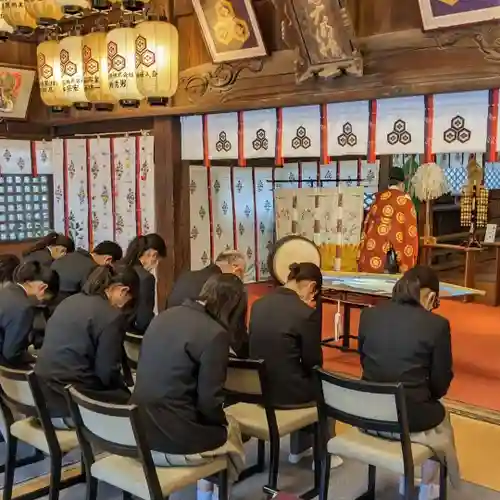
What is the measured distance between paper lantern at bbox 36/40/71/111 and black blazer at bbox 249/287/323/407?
3497mm

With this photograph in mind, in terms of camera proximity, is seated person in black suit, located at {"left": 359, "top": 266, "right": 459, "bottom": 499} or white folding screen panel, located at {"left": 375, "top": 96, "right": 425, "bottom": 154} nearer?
seated person in black suit, located at {"left": 359, "top": 266, "right": 459, "bottom": 499}

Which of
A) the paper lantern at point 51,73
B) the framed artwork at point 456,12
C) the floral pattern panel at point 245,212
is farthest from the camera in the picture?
the floral pattern panel at point 245,212

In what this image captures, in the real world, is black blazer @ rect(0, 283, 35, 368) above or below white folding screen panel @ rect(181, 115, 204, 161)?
below

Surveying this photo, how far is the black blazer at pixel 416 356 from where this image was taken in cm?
298

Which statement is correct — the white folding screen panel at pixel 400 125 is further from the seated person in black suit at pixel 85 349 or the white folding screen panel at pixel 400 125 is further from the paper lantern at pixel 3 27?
the paper lantern at pixel 3 27

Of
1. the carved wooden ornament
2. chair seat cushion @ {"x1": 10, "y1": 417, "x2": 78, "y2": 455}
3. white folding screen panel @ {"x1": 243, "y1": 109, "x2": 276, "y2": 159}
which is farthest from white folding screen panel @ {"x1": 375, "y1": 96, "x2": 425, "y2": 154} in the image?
chair seat cushion @ {"x1": 10, "y1": 417, "x2": 78, "y2": 455}

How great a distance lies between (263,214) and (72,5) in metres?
5.47

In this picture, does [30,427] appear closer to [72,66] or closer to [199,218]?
[72,66]

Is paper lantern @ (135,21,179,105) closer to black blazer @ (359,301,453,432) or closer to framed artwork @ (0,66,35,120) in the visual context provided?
framed artwork @ (0,66,35,120)

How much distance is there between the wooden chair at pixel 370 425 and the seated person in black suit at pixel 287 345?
376mm

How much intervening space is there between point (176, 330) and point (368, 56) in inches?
122

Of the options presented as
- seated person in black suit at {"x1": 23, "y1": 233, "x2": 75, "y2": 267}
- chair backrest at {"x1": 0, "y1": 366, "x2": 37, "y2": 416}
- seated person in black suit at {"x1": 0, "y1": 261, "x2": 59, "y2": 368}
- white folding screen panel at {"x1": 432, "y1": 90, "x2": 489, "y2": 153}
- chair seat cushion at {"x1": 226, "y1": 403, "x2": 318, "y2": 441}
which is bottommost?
chair seat cushion at {"x1": 226, "y1": 403, "x2": 318, "y2": 441}

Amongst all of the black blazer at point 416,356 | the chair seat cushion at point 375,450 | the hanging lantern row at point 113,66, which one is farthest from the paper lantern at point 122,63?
the chair seat cushion at point 375,450

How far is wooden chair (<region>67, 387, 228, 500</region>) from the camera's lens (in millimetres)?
2514
